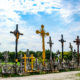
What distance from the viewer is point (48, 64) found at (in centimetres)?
2070

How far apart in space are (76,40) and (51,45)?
4279 mm

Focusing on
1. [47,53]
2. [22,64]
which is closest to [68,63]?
[22,64]

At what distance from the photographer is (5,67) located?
54.6ft

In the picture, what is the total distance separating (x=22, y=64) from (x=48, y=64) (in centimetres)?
388

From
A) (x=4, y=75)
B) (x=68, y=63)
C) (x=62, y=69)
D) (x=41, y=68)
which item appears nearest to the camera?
(x=4, y=75)

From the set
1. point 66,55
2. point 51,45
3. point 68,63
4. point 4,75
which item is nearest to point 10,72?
point 4,75

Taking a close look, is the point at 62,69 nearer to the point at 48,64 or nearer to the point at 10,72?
the point at 48,64

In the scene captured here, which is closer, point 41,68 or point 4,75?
point 4,75

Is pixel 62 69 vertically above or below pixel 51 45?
below

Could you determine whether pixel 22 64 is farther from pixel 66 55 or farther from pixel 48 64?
pixel 66 55

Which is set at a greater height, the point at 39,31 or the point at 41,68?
the point at 39,31

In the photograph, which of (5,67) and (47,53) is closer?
(5,67)

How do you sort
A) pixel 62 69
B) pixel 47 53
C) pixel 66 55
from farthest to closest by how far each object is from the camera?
pixel 47 53, pixel 66 55, pixel 62 69

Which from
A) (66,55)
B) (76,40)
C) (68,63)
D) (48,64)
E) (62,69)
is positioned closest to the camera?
(48,64)
